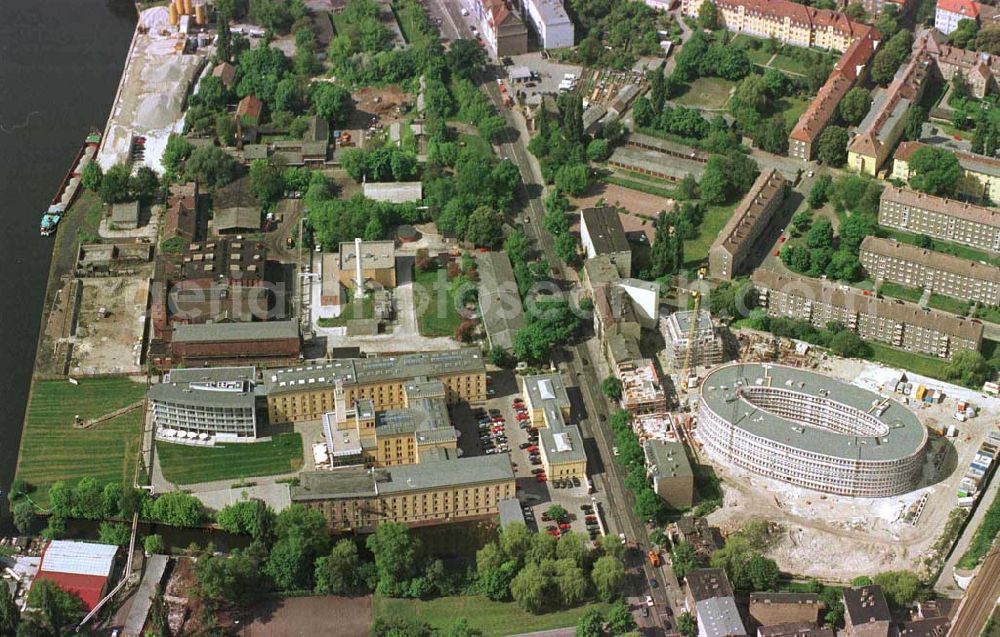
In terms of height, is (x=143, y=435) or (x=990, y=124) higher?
(x=990, y=124)

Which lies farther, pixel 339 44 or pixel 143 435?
pixel 339 44

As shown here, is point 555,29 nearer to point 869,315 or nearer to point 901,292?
point 901,292

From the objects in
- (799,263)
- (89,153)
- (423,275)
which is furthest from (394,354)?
(89,153)

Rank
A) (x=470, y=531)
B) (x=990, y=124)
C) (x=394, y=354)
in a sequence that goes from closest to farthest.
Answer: (x=470, y=531) → (x=394, y=354) → (x=990, y=124)

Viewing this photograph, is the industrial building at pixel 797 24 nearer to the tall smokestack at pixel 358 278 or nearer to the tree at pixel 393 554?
the tall smokestack at pixel 358 278

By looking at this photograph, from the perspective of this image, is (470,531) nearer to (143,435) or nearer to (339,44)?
(143,435)

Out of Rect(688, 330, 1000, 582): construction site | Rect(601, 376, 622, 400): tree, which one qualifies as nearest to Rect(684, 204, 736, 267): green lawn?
Rect(601, 376, 622, 400): tree

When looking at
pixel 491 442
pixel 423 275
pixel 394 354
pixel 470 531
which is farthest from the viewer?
pixel 423 275

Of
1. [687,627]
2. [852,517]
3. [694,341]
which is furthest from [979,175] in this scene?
[687,627]
